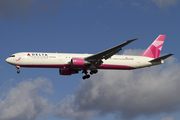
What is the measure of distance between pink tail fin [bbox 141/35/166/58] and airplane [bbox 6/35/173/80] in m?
1.45

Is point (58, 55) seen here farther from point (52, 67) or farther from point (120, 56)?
point (120, 56)

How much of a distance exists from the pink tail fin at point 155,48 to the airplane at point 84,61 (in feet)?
4.75

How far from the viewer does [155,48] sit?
201ft

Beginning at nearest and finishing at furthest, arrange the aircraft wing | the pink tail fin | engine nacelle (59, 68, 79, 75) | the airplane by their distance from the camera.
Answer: the aircraft wing
the airplane
engine nacelle (59, 68, 79, 75)
the pink tail fin

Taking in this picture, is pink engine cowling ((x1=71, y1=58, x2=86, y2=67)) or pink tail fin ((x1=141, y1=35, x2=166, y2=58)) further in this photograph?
pink tail fin ((x1=141, y1=35, x2=166, y2=58))

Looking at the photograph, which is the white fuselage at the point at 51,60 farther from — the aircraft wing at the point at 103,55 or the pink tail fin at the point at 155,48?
the pink tail fin at the point at 155,48

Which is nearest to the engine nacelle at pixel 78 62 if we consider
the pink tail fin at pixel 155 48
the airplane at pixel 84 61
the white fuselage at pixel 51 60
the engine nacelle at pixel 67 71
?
the airplane at pixel 84 61

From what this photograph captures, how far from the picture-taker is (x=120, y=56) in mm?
56094

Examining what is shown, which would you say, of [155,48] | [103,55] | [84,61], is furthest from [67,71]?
[155,48]

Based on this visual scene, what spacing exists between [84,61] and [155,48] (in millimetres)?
17405

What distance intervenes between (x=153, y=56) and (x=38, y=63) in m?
23.8

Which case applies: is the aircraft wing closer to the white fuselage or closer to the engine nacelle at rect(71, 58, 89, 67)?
the engine nacelle at rect(71, 58, 89, 67)

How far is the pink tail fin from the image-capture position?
197 ft

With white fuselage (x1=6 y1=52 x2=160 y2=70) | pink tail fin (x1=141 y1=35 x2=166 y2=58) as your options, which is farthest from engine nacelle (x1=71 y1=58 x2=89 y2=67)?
pink tail fin (x1=141 y1=35 x2=166 y2=58)
